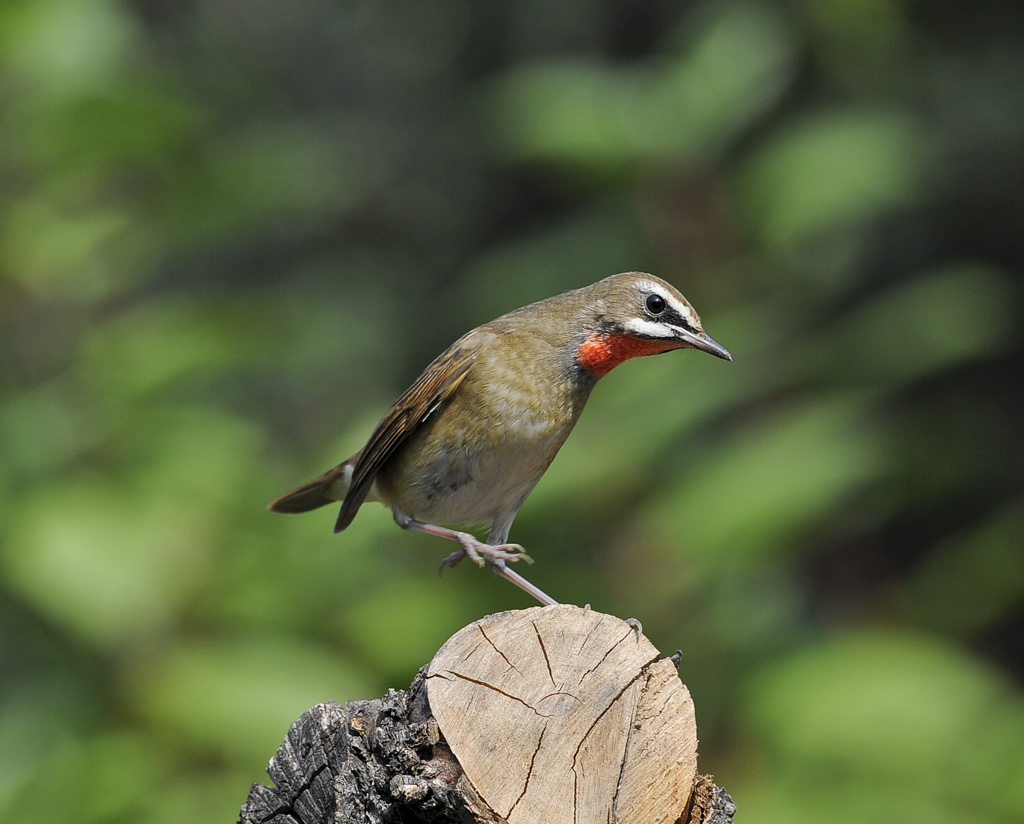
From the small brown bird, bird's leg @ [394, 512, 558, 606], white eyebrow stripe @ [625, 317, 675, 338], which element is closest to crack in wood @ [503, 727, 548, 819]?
bird's leg @ [394, 512, 558, 606]

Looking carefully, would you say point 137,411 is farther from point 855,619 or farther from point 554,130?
point 855,619

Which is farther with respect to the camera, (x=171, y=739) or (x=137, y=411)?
Result: (x=137, y=411)

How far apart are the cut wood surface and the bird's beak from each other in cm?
157

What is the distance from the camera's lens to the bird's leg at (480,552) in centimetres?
468

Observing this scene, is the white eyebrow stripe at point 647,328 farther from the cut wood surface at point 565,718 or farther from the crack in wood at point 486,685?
the crack in wood at point 486,685

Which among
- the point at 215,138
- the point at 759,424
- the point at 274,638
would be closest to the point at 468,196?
the point at 215,138

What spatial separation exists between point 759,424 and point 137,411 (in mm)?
3388

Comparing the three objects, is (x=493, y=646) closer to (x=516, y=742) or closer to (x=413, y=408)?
(x=516, y=742)

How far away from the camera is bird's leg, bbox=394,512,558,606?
468cm

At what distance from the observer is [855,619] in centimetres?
755

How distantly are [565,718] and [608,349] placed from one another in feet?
6.62

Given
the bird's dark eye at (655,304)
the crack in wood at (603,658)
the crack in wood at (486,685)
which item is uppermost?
the bird's dark eye at (655,304)

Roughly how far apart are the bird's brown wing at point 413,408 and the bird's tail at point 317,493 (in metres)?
0.39

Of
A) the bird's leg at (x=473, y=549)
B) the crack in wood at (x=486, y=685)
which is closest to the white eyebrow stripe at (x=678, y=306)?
the bird's leg at (x=473, y=549)
